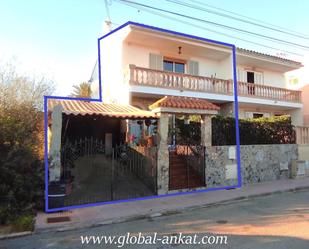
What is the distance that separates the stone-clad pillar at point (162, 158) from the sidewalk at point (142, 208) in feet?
1.55

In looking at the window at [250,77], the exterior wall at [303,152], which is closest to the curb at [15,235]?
the exterior wall at [303,152]

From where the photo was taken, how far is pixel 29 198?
784 centimetres

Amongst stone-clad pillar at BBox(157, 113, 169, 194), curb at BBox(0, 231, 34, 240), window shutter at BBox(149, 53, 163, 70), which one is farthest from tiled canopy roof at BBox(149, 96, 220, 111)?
window shutter at BBox(149, 53, 163, 70)

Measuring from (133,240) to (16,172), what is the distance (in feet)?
12.3

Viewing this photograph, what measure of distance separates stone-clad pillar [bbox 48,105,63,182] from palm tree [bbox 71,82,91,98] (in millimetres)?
16649

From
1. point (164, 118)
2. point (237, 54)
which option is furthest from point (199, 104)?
point (237, 54)

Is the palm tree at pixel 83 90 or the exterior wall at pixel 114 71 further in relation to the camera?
the palm tree at pixel 83 90

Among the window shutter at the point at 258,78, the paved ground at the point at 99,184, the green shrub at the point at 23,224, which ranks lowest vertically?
the green shrub at the point at 23,224

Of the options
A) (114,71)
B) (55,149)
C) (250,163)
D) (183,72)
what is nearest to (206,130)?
(250,163)

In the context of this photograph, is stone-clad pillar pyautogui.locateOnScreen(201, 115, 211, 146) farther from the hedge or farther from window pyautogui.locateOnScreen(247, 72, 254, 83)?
window pyautogui.locateOnScreen(247, 72, 254, 83)

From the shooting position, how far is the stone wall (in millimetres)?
11430

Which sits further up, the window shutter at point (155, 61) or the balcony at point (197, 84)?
the window shutter at point (155, 61)

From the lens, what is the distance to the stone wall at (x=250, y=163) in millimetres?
11430

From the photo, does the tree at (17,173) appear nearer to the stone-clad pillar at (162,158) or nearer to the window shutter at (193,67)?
the stone-clad pillar at (162,158)
